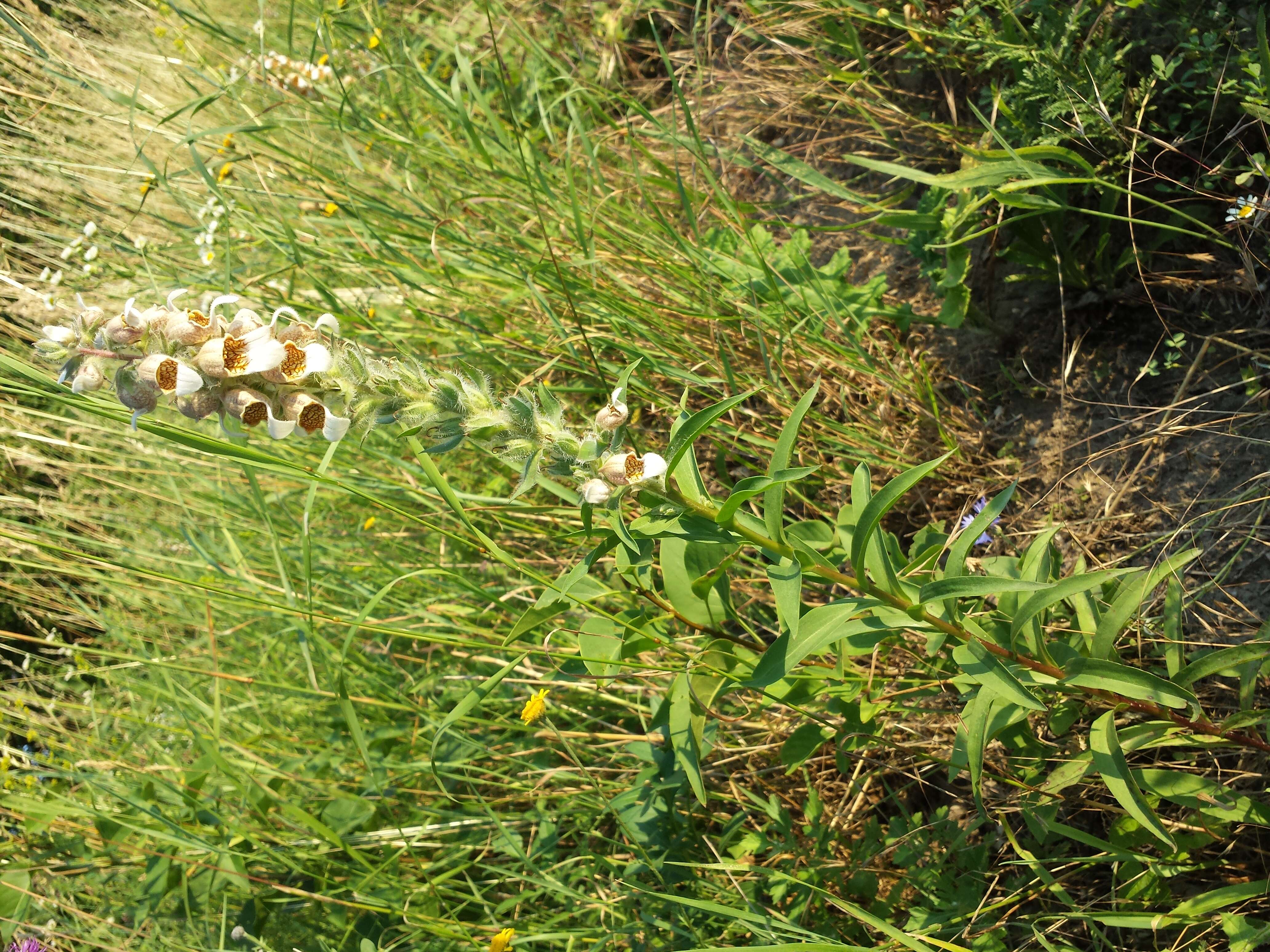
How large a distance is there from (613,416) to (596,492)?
0.14 m

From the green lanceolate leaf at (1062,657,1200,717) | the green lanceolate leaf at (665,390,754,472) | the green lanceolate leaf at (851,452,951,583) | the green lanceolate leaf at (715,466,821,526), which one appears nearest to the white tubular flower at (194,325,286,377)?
the green lanceolate leaf at (665,390,754,472)

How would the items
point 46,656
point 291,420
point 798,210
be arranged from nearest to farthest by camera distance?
1. point 291,420
2. point 798,210
3. point 46,656

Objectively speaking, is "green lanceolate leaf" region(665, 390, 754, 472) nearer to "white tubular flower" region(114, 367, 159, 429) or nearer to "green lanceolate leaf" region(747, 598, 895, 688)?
"green lanceolate leaf" region(747, 598, 895, 688)

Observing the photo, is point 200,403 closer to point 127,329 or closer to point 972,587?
point 127,329

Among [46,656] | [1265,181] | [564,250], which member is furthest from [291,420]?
[46,656]

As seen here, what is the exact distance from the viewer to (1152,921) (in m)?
1.61

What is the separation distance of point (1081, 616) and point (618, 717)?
1376 mm

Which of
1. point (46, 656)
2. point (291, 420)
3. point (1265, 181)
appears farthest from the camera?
point (46, 656)

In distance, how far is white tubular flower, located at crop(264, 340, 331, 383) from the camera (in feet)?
4.25

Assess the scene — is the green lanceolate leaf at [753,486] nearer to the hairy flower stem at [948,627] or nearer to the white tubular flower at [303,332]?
the hairy flower stem at [948,627]

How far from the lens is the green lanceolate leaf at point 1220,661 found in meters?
1.52

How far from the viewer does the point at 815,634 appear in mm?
1413

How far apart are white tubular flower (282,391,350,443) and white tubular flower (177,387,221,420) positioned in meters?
0.10

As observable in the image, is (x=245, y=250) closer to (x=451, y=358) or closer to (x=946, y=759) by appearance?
(x=451, y=358)
